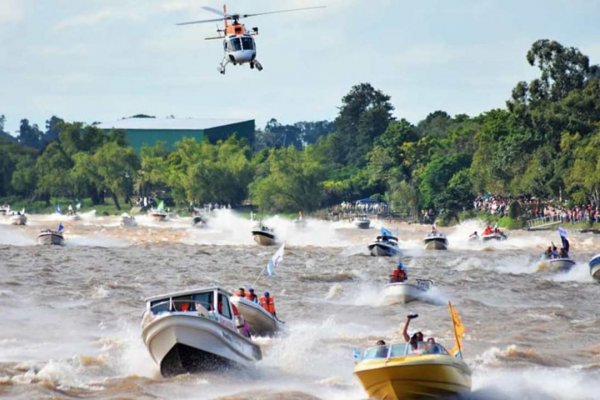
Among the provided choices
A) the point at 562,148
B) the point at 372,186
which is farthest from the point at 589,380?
the point at 372,186

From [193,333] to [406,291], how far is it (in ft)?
68.1

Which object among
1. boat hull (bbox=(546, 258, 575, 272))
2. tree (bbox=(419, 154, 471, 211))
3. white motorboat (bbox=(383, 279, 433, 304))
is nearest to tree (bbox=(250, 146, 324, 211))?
tree (bbox=(419, 154, 471, 211))

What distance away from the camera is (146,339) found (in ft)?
115

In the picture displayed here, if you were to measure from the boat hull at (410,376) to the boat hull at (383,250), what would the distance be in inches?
2184

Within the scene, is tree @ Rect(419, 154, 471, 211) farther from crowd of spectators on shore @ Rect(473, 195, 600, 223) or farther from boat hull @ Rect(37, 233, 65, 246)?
boat hull @ Rect(37, 233, 65, 246)

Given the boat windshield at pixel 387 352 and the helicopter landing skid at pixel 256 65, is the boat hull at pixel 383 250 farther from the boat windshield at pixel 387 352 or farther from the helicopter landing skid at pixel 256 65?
the boat windshield at pixel 387 352

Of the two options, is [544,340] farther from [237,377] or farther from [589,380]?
[237,377]

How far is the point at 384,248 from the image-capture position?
283 ft

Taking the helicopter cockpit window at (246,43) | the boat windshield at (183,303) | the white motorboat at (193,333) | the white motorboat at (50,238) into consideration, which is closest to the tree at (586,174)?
the white motorboat at (50,238)

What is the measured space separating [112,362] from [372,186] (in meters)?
149

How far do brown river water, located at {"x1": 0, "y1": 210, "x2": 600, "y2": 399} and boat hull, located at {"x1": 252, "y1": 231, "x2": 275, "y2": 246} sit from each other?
2653mm

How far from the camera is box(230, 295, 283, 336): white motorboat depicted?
134 ft

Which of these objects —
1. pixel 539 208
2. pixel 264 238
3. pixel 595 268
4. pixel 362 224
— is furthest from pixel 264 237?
pixel 362 224

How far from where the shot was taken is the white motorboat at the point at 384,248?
86.2m
